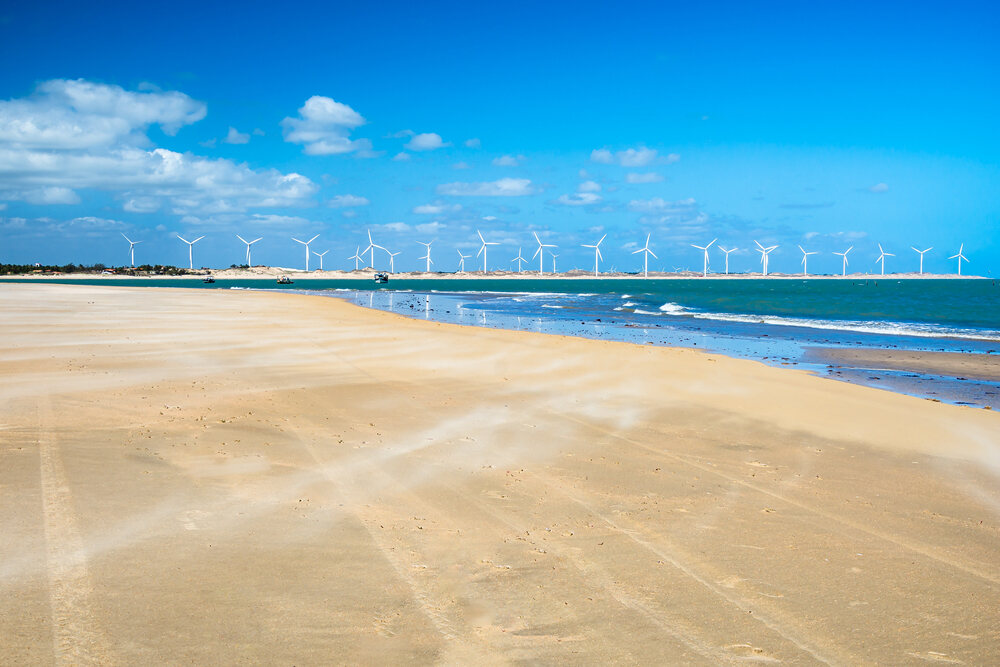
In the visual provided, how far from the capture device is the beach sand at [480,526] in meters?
4.50

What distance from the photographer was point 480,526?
6.51 meters

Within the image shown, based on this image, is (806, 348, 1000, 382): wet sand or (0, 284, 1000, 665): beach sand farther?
(806, 348, 1000, 382): wet sand

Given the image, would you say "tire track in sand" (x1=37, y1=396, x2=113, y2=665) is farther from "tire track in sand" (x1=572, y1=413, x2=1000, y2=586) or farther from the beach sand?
"tire track in sand" (x1=572, y1=413, x2=1000, y2=586)

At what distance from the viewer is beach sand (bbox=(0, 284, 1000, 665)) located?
177 inches

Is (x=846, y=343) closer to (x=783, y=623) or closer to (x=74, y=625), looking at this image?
(x=783, y=623)

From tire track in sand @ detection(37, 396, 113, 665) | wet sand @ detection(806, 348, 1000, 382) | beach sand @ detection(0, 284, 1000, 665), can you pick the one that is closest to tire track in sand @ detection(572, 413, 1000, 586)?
beach sand @ detection(0, 284, 1000, 665)

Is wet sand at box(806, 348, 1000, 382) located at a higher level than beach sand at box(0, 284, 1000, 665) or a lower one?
lower

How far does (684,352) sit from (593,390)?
9778mm

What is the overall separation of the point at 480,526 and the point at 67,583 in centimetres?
322

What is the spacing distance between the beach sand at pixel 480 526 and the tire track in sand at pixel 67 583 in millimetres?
18

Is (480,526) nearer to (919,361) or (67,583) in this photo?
(67,583)

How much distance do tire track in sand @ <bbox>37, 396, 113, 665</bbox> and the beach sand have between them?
18 millimetres

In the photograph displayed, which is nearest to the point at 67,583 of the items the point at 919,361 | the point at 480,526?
the point at 480,526

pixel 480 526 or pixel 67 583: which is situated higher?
pixel 67 583
